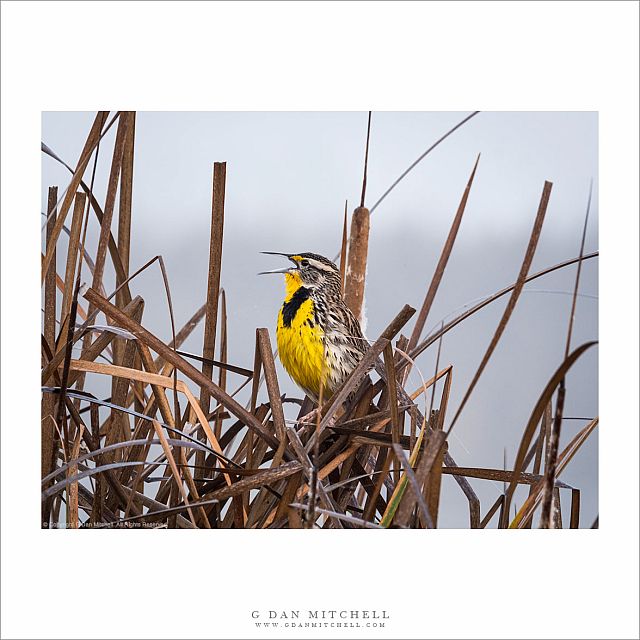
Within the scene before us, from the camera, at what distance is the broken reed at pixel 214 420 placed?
1.29 meters

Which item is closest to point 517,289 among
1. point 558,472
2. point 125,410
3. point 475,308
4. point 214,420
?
point 475,308

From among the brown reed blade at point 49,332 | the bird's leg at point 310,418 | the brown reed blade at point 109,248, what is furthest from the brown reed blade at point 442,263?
the brown reed blade at point 49,332

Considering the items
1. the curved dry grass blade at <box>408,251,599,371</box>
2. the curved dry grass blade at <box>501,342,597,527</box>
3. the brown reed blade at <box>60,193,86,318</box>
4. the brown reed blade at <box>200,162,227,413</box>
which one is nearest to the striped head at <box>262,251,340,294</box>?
the brown reed blade at <box>200,162,227,413</box>

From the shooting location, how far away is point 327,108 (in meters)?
1.40

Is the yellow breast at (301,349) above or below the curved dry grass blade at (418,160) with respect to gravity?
below

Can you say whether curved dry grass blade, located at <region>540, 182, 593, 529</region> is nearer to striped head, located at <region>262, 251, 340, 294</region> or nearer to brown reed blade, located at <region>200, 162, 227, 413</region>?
striped head, located at <region>262, 251, 340, 294</region>

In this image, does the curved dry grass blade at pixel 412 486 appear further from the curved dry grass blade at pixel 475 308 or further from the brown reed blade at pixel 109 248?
the brown reed blade at pixel 109 248

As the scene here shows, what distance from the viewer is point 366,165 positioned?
1423 millimetres

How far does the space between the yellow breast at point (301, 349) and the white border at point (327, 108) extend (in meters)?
0.30

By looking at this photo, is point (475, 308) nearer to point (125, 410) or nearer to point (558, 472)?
point (558, 472)
